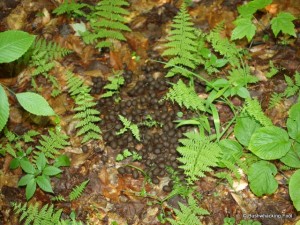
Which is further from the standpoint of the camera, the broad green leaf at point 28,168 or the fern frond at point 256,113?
the broad green leaf at point 28,168

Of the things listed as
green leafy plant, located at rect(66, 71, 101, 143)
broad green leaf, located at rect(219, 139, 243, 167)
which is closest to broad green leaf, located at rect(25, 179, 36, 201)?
green leafy plant, located at rect(66, 71, 101, 143)

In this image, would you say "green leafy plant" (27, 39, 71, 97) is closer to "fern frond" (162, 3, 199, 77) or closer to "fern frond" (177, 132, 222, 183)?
"fern frond" (162, 3, 199, 77)

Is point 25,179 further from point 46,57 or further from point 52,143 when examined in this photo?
point 46,57

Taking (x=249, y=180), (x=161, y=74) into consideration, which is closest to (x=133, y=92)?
(x=161, y=74)

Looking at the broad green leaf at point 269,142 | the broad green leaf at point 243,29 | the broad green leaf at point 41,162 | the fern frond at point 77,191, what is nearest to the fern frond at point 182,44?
the broad green leaf at point 243,29

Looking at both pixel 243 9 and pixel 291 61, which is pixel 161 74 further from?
pixel 291 61

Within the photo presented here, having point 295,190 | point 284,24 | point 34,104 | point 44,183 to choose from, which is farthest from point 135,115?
point 284,24

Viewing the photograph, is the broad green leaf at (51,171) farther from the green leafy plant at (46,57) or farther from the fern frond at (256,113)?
the fern frond at (256,113)
